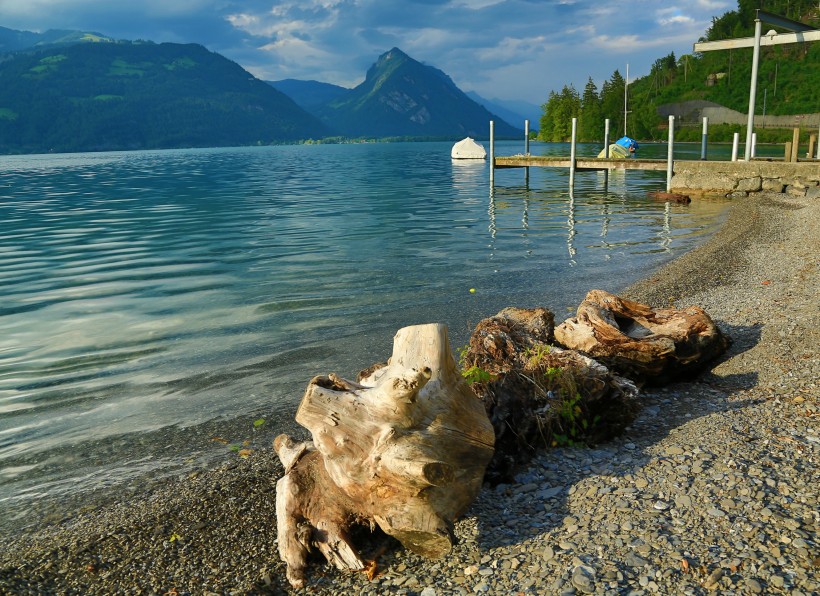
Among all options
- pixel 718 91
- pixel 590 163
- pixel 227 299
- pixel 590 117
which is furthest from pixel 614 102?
pixel 227 299

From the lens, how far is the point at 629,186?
151 ft

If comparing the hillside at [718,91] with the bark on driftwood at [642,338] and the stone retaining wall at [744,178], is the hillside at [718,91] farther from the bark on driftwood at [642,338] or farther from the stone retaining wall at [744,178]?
the bark on driftwood at [642,338]

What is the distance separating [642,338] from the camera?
7715mm

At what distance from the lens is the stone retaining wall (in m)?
28.6

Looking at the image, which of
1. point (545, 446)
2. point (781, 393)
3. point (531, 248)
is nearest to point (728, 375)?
point (781, 393)

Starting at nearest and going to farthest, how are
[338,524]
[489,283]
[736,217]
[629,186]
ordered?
[338,524] < [489,283] < [736,217] < [629,186]

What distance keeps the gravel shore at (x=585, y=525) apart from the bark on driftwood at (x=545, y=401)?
20 centimetres

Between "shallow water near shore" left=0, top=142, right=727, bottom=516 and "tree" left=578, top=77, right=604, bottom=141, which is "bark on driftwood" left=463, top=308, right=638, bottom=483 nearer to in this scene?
"shallow water near shore" left=0, top=142, right=727, bottom=516

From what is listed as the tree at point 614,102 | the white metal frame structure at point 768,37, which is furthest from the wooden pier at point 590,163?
the tree at point 614,102

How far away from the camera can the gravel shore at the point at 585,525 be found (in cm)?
395

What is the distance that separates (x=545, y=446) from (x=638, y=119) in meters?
139

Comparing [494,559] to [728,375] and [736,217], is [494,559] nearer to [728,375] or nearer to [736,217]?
[728,375]

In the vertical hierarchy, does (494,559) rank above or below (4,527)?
above

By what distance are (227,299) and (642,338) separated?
10.1 m
